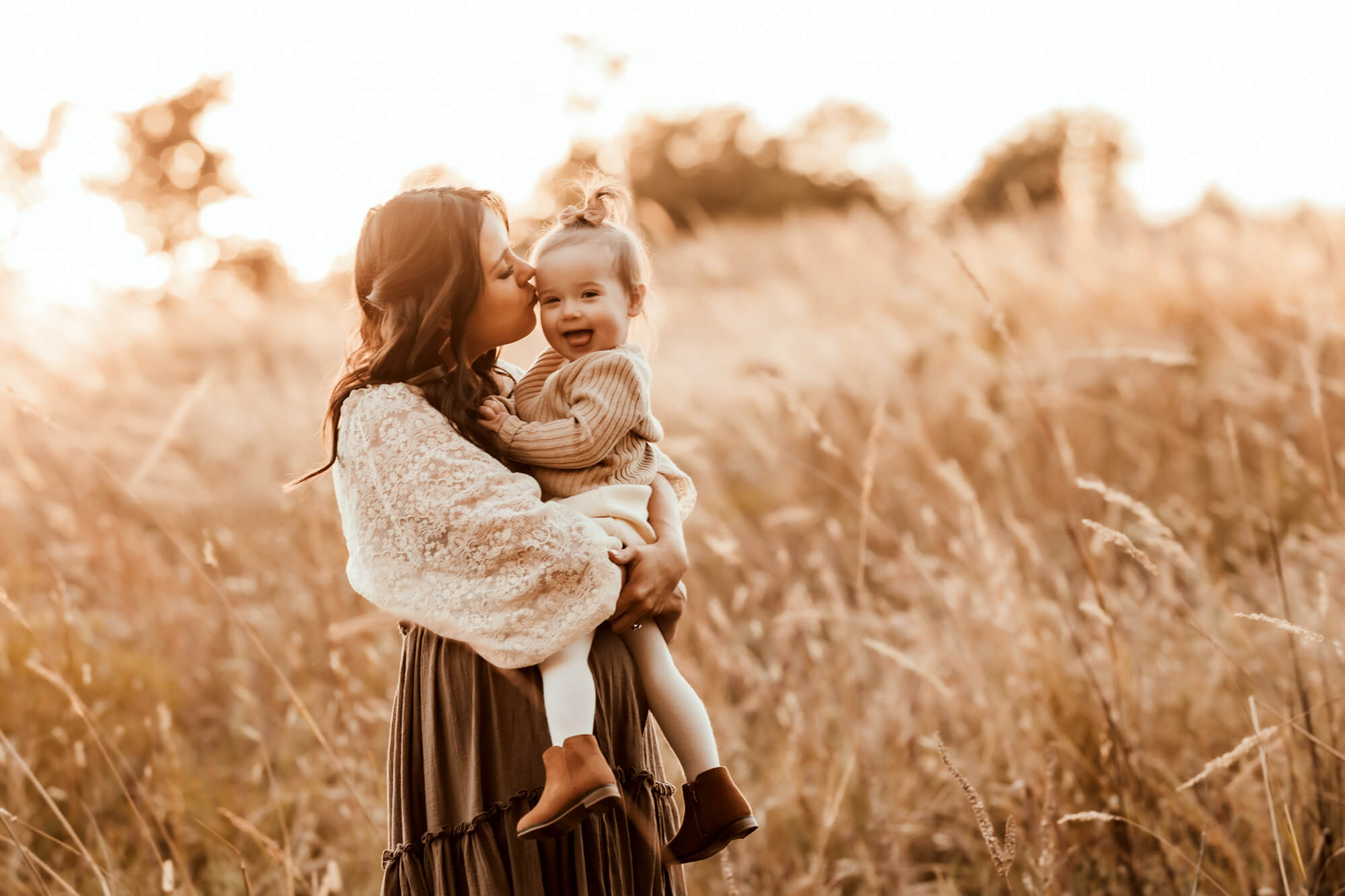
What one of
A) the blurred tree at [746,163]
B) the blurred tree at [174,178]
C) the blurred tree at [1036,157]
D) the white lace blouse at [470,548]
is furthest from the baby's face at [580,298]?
the blurred tree at [746,163]

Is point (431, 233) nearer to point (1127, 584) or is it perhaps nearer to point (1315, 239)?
point (1127, 584)

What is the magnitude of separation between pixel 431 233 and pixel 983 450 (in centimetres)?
365

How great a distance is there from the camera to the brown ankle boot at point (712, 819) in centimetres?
157

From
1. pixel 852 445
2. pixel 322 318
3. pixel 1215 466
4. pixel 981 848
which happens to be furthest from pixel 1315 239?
pixel 322 318

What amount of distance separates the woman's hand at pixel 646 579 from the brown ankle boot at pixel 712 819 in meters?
0.27

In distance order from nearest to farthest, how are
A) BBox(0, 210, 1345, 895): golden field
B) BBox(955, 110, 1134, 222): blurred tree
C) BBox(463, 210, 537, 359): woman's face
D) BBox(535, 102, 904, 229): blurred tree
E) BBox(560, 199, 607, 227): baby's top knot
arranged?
1. BBox(463, 210, 537, 359): woman's face
2. BBox(560, 199, 607, 227): baby's top knot
3. BBox(0, 210, 1345, 895): golden field
4. BBox(955, 110, 1134, 222): blurred tree
5. BBox(535, 102, 904, 229): blurred tree

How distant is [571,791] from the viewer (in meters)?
1.45

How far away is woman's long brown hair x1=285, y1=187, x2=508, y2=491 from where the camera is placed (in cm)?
162

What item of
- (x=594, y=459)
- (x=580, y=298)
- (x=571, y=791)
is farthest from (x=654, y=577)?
(x=580, y=298)

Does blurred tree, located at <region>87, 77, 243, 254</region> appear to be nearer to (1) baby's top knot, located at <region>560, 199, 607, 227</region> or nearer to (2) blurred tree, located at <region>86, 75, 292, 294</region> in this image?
(2) blurred tree, located at <region>86, 75, 292, 294</region>

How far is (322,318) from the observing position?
363 inches

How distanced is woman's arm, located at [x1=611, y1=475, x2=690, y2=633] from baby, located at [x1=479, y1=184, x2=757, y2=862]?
0.12 feet

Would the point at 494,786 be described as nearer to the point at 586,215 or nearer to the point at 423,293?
the point at 423,293

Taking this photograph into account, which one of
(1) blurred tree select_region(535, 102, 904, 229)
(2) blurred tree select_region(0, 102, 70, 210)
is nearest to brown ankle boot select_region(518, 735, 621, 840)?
(2) blurred tree select_region(0, 102, 70, 210)
